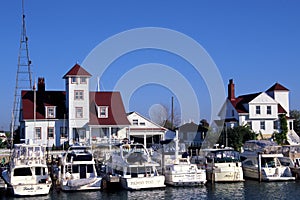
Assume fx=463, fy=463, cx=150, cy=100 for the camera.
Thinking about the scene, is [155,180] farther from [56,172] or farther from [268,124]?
[268,124]

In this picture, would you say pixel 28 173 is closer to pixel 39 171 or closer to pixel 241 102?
pixel 39 171

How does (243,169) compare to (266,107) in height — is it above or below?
below

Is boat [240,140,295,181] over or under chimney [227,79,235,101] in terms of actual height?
under

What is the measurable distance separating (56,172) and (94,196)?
5.74m

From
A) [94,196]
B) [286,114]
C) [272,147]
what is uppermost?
[286,114]

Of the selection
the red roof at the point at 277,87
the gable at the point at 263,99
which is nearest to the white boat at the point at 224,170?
the gable at the point at 263,99

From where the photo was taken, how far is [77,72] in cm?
5412

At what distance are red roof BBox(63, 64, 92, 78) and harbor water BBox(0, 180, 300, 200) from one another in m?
22.1

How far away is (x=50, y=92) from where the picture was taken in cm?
5803

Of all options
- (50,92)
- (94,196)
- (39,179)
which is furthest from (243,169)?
(50,92)

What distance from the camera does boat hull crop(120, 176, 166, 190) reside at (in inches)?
1325

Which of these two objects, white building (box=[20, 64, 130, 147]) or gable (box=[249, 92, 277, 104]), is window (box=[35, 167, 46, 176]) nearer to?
white building (box=[20, 64, 130, 147])

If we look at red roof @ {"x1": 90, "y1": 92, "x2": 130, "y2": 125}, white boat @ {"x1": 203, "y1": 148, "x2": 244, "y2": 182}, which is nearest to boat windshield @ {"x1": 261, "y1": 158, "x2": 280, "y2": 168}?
white boat @ {"x1": 203, "y1": 148, "x2": 244, "y2": 182}

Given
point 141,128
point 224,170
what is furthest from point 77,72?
point 224,170
